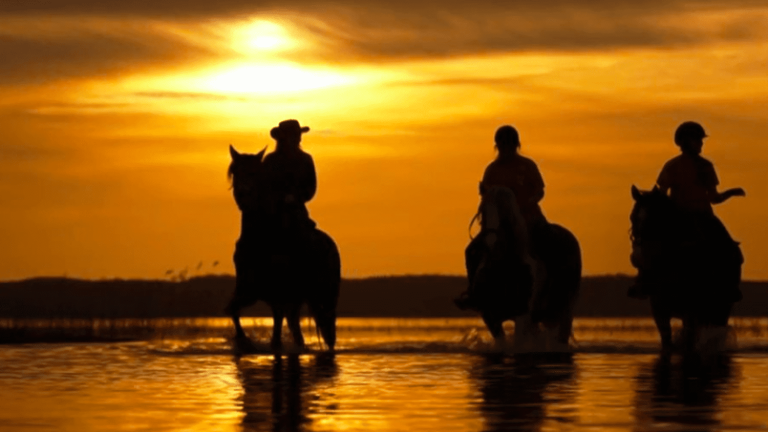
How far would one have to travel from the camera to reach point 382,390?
15.9 meters

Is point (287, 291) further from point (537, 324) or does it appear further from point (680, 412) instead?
point (680, 412)

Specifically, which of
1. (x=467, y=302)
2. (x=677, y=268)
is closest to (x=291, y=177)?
(x=467, y=302)

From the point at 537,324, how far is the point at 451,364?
170 inches

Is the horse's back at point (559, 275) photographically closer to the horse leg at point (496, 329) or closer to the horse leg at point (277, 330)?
A: the horse leg at point (496, 329)

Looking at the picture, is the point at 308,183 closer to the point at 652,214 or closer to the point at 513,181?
the point at 513,181

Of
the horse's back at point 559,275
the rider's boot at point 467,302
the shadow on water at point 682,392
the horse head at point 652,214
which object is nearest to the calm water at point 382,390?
the shadow on water at point 682,392

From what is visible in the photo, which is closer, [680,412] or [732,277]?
[680,412]

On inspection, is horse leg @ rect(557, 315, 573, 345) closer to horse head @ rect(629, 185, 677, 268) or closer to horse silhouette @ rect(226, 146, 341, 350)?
horse head @ rect(629, 185, 677, 268)

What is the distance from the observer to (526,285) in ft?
76.2

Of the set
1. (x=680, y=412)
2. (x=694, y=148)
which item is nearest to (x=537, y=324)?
(x=694, y=148)

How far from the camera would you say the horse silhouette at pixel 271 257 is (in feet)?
74.5

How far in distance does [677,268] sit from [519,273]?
1.79 metres

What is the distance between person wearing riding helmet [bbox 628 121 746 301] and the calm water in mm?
1365

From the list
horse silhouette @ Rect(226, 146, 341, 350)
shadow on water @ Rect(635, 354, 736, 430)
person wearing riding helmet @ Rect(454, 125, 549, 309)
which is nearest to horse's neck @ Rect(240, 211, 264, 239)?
horse silhouette @ Rect(226, 146, 341, 350)
